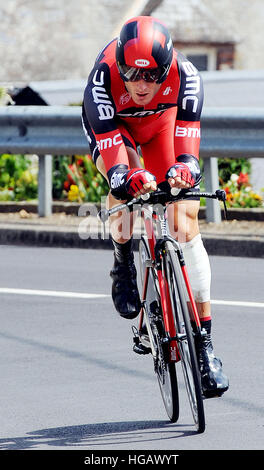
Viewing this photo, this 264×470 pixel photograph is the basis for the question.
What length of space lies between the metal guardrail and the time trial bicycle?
5.16m

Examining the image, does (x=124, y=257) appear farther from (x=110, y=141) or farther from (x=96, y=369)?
(x=96, y=369)

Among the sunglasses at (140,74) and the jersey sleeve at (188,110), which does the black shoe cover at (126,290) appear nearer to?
the jersey sleeve at (188,110)

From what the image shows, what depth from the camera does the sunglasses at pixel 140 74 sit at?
532 cm

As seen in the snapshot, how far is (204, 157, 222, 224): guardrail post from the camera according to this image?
10914 millimetres

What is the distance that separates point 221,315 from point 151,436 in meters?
2.69

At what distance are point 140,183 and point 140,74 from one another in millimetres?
547

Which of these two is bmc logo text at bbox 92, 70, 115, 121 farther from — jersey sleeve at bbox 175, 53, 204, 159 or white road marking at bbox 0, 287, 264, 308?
white road marking at bbox 0, 287, 264, 308

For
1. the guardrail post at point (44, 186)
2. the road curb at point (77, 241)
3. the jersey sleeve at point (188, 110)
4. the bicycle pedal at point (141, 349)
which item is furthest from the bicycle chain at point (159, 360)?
the guardrail post at point (44, 186)

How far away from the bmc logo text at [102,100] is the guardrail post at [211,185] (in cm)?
526

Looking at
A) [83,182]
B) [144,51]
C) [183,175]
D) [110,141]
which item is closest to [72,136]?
[83,182]

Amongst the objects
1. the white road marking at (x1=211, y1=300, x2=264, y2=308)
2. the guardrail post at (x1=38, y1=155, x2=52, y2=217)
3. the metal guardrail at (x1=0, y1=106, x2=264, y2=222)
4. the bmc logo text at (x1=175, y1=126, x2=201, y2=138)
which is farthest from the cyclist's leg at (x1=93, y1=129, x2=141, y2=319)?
the guardrail post at (x1=38, y1=155, x2=52, y2=217)

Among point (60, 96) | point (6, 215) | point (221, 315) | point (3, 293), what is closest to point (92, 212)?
point (221, 315)
